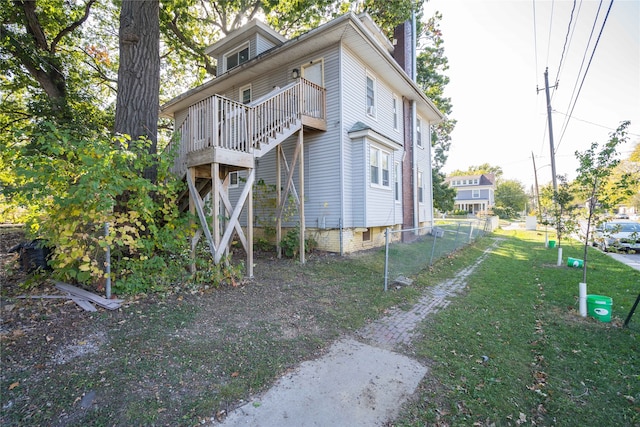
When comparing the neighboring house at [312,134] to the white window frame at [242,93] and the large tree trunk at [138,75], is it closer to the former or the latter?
the white window frame at [242,93]

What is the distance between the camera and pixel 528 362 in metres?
3.71

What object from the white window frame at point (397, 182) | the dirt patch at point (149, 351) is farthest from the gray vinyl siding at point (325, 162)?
the dirt patch at point (149, 351)

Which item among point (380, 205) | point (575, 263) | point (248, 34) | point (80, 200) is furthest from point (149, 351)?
point (248, 34)

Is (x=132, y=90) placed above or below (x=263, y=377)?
above

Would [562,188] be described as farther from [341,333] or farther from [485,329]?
[341,333]

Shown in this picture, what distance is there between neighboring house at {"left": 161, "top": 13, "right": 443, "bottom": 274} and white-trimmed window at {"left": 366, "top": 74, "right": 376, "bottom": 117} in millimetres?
44

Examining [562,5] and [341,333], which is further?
[562,5]

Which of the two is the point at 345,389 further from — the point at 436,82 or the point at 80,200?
the point at 436,82

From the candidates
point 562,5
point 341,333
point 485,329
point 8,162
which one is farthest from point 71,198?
point 562,5

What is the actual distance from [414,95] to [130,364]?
14.7 meters


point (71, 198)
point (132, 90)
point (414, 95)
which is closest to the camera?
point (71, 198)

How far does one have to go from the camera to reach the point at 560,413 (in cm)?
277

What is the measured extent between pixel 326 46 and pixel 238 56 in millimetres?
5466

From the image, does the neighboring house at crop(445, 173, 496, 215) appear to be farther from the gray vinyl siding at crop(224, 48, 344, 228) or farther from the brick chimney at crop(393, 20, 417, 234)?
the gray vinyl siding at crop(224, 48, 344, 228)
